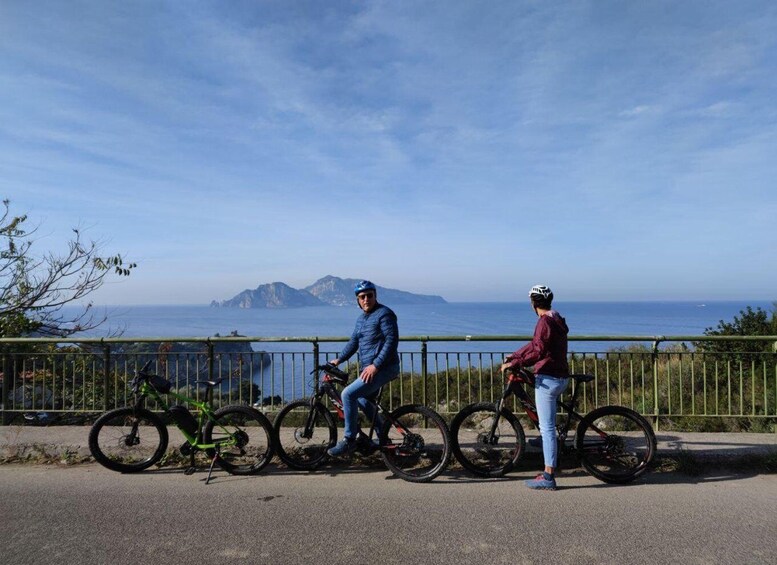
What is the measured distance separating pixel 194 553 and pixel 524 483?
10.4 ft

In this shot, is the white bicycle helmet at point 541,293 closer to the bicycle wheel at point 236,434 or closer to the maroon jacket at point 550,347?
the maroon jacket at point 550,347

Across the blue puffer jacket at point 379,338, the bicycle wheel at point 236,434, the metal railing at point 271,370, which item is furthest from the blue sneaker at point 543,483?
the bicycle wheel at point 236,434

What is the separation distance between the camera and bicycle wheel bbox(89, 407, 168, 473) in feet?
18.5

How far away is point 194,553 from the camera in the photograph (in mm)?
3607

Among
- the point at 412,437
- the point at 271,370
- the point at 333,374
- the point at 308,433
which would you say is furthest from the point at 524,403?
the point at 271,370

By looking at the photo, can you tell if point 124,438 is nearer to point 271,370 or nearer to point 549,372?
point 271,370

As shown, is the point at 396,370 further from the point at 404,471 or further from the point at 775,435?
the point at 775,435

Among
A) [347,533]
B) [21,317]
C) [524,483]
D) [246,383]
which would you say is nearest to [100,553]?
[347,533]

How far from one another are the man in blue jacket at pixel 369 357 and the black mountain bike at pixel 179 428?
904 millimetres

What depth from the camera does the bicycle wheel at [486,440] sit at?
5.45 m

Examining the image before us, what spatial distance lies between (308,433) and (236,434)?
2.59 feet

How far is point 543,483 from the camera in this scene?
498cm

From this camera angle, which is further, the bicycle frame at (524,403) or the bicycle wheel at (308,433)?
the bicycle wheel at (308,433)

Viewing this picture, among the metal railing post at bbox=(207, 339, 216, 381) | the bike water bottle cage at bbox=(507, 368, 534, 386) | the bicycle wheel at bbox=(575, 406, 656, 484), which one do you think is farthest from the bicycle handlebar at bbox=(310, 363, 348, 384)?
the bicycle wheel at bbox=(575, 406, 656, 484)
